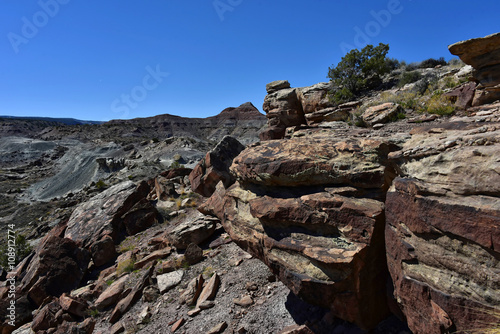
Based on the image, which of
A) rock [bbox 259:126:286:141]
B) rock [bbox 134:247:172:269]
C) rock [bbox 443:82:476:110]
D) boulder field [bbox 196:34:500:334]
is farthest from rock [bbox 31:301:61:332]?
rock [bbox 443:82:476:110]

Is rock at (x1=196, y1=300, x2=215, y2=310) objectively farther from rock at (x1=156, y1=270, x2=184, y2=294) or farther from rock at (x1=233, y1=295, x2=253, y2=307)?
rock at (x1=156, y1=270, x2=184, y2=294)

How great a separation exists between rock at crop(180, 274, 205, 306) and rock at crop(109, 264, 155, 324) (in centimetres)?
141

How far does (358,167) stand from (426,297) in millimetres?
1835

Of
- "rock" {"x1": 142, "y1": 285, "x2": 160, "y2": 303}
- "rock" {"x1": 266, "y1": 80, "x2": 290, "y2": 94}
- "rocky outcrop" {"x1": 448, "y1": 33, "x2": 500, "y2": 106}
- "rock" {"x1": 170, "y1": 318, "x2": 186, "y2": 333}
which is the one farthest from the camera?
"rock" {"x1": 266, "y1": 80, "x2": 290, "y2": 94}

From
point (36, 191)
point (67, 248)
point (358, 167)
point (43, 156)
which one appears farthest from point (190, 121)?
point (358, 167)

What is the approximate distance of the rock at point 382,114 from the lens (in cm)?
748

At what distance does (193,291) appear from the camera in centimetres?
580

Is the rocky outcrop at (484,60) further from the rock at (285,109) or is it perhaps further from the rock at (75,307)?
the rock at (75,307)

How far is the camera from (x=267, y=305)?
480 centimetres

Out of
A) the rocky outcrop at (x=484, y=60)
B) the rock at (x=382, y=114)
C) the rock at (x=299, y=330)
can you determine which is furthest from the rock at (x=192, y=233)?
the rocky outcrop at (x=484, y=60)

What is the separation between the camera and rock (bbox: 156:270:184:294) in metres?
6.30

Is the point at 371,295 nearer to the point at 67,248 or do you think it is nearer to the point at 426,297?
the point at 426,297

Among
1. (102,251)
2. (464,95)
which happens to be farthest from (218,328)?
(464,95)

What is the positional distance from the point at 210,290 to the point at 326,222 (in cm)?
331
